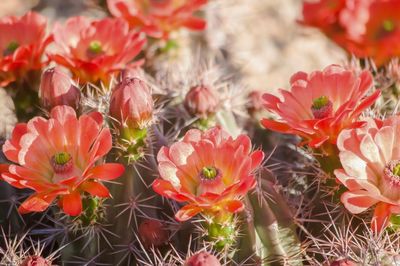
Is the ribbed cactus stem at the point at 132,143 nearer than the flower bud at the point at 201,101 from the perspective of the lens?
Yes

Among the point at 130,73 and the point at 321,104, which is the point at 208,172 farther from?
the point at 130,73

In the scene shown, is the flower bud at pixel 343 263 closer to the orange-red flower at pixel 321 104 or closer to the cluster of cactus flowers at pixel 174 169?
the cluster of cactus flowers at pixel 174 169

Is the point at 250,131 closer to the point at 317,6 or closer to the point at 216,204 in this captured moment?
the point at 317,6

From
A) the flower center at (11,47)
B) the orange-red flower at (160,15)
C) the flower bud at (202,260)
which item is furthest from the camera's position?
the orange-red flower at (160,15)

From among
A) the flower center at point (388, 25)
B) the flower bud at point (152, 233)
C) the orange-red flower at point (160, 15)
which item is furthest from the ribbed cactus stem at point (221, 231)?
the flower center at point (388, 25)

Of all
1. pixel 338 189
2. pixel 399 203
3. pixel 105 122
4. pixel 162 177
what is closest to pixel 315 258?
pixel 338 189

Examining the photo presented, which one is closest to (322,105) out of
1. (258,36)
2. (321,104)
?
(321,104)
